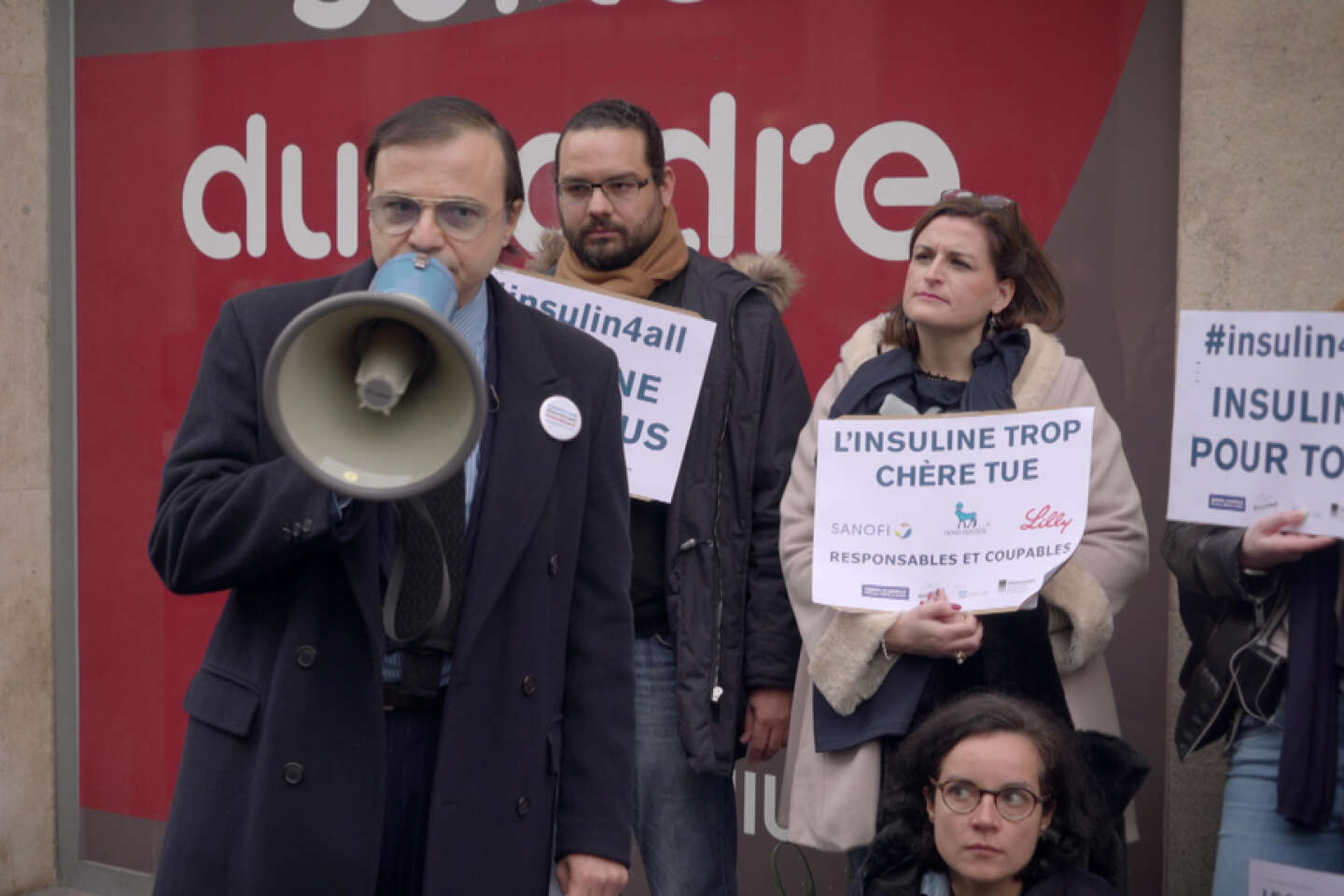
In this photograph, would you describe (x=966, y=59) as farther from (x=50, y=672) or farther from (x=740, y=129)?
(x=50, y=672)

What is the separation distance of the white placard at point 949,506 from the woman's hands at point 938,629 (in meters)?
0.04

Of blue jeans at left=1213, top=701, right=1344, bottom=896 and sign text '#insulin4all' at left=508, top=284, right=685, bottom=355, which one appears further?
sign text '#insulin4all' at left=508, top=284, right=685, bottom=355

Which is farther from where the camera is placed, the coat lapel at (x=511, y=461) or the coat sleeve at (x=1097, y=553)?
the coat sleeve at (x=1097, y=553)

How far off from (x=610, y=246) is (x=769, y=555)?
860 mm

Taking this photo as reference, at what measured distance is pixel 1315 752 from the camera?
3.17 metres

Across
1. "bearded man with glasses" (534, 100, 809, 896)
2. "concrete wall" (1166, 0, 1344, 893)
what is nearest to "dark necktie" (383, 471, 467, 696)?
"bearded man with glasses" (534, 100, 809, 896)

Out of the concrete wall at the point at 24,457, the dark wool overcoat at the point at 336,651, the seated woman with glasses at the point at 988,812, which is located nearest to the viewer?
the dark wool overcoat at the point at 336,651

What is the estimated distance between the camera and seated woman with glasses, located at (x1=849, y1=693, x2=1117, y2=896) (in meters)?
3.00

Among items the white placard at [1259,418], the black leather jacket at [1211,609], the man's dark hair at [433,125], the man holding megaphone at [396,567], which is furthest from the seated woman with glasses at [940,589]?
the man's dark hair at [433,125]

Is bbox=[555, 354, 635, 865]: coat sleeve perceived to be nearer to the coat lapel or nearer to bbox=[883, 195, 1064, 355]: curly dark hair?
the coat lapel

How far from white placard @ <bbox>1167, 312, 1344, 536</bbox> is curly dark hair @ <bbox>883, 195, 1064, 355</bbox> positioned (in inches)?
17.0

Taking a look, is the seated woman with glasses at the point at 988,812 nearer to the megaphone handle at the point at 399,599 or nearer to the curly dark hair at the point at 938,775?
the curly dark hair at the point at 938,775

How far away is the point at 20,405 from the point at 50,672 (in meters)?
1.06

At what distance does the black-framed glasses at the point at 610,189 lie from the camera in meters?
3.79
